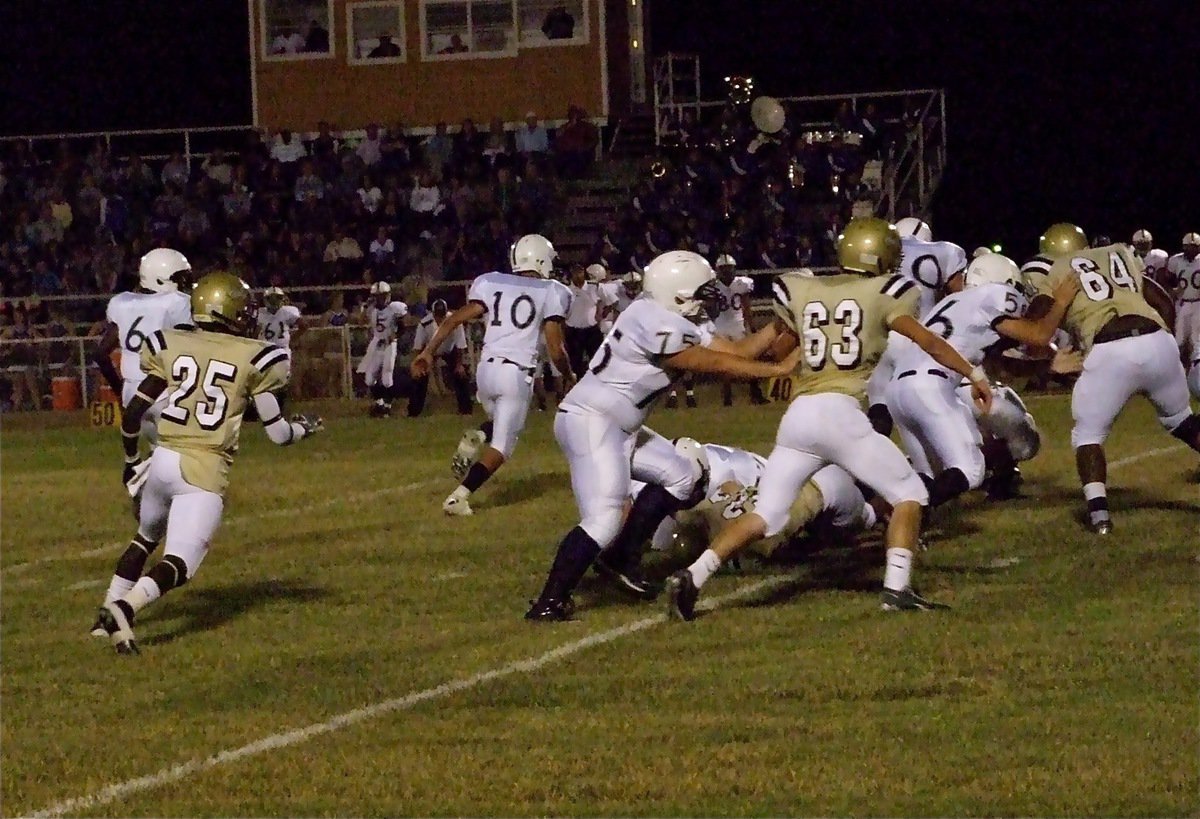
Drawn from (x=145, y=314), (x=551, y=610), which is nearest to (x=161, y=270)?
(x=145, y=314)

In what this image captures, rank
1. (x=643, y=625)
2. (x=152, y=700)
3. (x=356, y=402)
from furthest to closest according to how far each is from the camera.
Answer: (x=356, y=402)
(x=643, y=625)
(x=152, y=700)

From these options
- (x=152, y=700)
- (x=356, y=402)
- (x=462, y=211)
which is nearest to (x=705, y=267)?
(x=152, y=700)

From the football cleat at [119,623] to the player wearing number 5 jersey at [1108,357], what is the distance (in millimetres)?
4655

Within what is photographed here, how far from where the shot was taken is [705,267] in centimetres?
807

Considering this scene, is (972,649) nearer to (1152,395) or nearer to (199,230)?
(1152,395)

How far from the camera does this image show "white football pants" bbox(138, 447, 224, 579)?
7820mm

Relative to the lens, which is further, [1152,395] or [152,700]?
[1152,395]

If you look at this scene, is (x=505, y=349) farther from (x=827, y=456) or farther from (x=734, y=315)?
(x=734, y=315)

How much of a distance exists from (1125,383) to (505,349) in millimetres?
3835

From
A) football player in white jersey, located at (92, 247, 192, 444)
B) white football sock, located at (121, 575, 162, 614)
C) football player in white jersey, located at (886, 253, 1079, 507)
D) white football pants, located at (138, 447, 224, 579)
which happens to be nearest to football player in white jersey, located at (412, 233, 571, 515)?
football player in white jersey, located at (92, 247, 192, 444)

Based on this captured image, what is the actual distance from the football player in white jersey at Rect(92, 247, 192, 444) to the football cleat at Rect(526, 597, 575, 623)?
12.5 ft

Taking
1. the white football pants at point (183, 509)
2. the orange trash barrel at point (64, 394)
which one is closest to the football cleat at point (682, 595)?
the white football pants at point (183, 509)

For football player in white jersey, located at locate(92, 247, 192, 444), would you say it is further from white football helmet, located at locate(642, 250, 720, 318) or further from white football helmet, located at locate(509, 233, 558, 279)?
white football helmet, located at locate(642, 250, 720, 318)

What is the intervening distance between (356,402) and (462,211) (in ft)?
13.6
